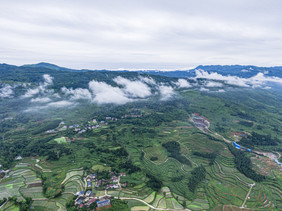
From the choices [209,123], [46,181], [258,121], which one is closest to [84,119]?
[46,181]

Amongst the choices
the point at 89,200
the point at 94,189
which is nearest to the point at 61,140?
the point at 94,189

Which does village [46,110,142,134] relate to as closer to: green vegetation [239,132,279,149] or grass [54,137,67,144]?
grass [54,137,67,144]

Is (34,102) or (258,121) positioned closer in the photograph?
(258,121)

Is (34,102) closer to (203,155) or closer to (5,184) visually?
(5,184)

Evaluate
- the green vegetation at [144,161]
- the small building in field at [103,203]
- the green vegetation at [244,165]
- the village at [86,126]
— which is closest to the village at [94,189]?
the small building in field at [103,203]

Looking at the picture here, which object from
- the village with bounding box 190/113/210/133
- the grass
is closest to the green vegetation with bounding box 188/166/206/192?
the village with bounding box 190/113/210/133

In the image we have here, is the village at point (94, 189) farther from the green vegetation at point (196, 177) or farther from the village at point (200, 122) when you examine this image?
the village at point (200, 122)

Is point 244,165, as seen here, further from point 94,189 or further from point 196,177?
point 94,189

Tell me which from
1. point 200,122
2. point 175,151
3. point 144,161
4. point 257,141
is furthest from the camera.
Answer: point 200,122
